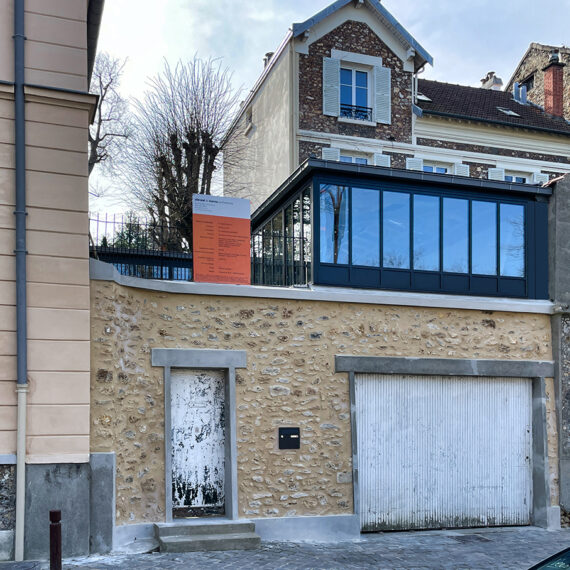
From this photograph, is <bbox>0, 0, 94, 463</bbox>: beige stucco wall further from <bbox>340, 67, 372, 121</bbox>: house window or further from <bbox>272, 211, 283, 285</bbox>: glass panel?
<bbox>340, 67, 372, 121</bbox>: house window

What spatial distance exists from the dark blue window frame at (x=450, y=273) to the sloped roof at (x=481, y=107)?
7598 mm

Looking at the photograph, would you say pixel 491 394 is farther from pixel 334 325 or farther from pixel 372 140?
pixel 372 140

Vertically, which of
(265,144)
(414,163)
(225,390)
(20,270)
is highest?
(265,144)

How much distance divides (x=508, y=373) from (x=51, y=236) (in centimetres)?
746

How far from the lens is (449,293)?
12242 mm

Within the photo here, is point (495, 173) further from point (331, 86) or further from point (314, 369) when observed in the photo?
point (314, 369)

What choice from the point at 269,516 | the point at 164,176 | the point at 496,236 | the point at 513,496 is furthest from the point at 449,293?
the point at 164,176

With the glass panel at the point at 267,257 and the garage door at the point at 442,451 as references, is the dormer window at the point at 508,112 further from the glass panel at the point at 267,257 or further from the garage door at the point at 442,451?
the garage door at the point at 442,451

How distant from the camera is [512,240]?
1277 cm

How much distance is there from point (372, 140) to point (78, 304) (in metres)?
11.7

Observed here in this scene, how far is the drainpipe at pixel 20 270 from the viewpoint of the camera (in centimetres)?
850

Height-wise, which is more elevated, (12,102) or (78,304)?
(12,102)

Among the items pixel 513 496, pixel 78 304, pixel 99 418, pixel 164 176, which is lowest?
pixel 513 496

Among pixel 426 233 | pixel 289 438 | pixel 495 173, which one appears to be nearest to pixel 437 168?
pixel 495 173
